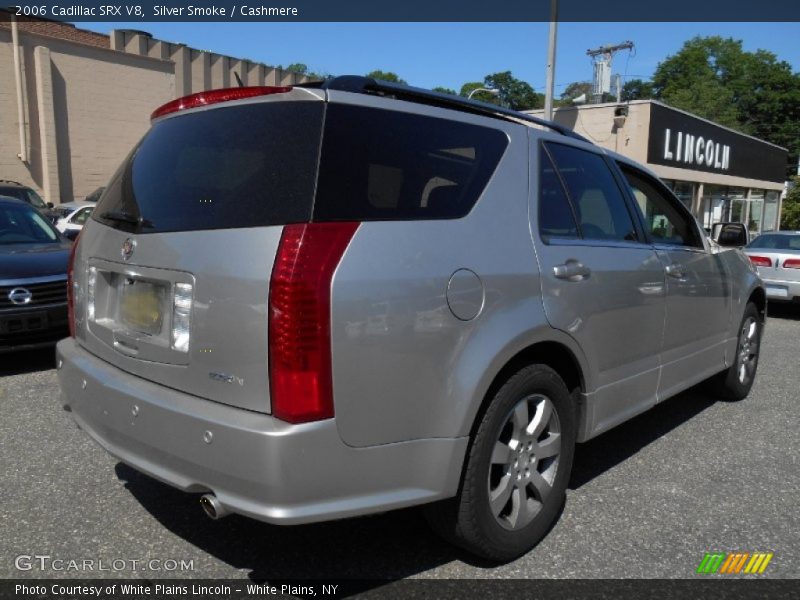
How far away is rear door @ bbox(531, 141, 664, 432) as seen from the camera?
2967 mm

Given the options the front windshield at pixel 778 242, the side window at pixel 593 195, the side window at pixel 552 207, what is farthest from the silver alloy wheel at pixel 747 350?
the front windshield at pixel 778 242

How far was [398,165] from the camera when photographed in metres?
2.46

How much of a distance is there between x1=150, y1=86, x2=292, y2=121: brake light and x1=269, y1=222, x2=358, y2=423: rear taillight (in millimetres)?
689

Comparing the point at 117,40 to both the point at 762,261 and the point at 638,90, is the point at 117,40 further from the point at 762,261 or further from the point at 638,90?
Answer: the point at 638,90

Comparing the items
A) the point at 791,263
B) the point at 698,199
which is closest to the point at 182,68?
the point at 698,199

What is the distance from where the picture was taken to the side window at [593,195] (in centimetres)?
330

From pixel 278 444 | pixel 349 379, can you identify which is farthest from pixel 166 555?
pixel 349 379

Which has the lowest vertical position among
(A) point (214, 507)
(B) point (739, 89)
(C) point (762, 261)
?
(A) point (214, 507)

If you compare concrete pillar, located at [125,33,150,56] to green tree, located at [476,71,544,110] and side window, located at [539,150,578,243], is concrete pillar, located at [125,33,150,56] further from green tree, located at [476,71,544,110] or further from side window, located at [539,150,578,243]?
green tree, located at [476,71,544,110]

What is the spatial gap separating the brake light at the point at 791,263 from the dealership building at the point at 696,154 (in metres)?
9.44

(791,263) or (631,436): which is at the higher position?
(791,263)

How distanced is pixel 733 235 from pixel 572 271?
2.34 metres

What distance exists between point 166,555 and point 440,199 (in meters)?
1.85

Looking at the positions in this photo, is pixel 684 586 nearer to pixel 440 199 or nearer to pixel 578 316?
pixel 578 316
